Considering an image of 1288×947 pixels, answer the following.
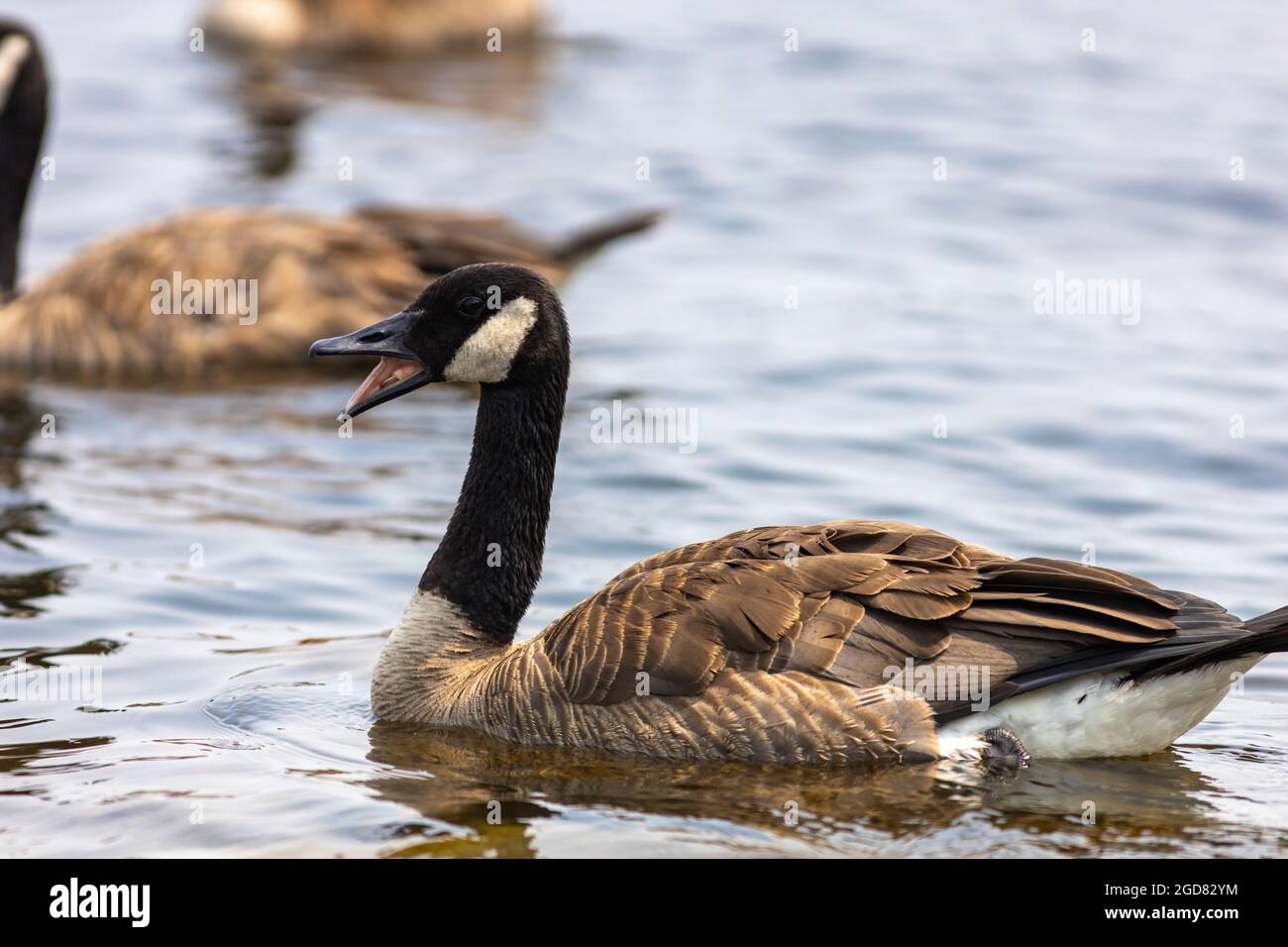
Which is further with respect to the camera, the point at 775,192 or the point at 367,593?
the point at 775,192

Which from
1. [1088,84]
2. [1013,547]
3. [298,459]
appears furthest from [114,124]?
[1013,547]

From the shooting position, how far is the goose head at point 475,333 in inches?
334

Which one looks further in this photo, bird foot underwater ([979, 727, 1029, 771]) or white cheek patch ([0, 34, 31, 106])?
white cheek patch ([0, 34, 31, 106])

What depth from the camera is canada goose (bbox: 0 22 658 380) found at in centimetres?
1446

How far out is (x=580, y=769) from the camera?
783 cm

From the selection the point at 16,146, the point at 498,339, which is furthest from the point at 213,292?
the point at 498,339

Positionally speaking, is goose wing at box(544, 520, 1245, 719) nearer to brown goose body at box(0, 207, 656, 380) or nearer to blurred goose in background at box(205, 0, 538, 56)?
brown goose body at box(0, 207, 656, 380)

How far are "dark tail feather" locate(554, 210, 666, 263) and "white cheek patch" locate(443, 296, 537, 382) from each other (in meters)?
6.94

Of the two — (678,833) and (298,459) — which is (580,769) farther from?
(298,459)

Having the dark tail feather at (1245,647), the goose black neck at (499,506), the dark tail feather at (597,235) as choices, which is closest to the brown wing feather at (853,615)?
the dark tail feather at (1245,647)

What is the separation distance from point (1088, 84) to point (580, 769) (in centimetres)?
1820

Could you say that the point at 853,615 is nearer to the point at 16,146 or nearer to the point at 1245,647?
the point at 1245,647
